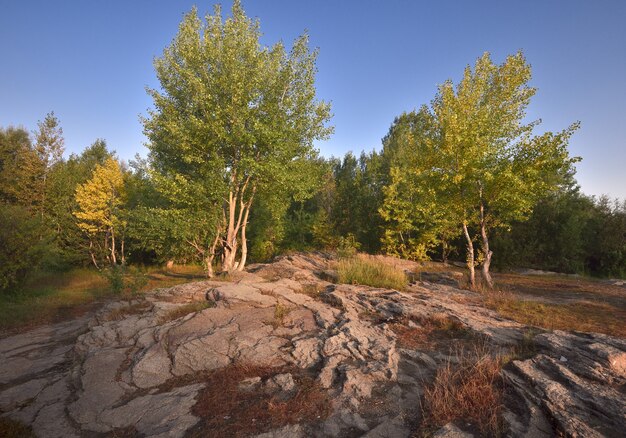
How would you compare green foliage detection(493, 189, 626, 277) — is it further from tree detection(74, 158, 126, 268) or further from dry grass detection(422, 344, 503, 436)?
tree detection(74, 158, 126, 268)

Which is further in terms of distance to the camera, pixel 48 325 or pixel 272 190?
pixel 272 190

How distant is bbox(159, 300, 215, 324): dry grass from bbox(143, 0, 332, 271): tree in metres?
7.20

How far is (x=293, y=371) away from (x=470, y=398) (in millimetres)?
3421

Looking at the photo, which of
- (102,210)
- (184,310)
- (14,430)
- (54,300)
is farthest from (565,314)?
(102,210)

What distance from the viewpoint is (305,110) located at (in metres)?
17.9

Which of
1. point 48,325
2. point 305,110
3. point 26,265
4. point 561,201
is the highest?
point 305,110

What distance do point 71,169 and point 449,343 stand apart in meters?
42.2

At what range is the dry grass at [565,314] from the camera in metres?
8.89

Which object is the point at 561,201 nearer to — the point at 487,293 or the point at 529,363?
the point at 487,293

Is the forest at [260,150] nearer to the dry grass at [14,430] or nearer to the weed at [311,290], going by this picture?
the weed at [311,290]

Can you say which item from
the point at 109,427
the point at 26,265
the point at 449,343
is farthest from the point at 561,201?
the point at 26,265

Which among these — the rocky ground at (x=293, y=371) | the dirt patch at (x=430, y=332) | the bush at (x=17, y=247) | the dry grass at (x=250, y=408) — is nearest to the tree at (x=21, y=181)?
the bush at (x=17, y=247)

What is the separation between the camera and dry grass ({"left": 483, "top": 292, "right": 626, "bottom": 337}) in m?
8.89

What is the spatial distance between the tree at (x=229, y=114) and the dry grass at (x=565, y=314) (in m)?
11.6
